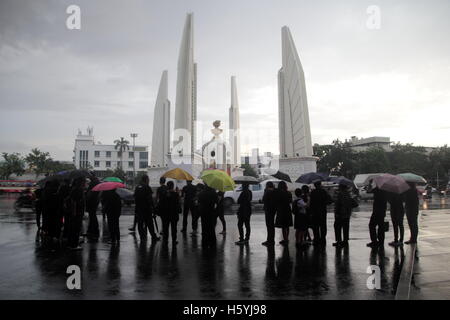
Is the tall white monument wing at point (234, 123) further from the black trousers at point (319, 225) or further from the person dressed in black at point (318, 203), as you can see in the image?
the person dressed in black at point (318, 203)

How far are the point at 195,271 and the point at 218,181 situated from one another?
270cm

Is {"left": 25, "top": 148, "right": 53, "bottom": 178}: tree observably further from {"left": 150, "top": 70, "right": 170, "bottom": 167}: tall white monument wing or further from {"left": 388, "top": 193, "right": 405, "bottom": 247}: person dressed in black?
{"left": 388, "top": 193, "right": 405, "bottom": 247}: person dressed in black

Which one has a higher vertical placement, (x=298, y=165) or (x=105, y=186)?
(x=298, y=165)

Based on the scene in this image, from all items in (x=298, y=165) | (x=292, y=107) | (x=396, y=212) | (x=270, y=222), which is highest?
(x=292, y=107)

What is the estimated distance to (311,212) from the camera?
8.98 metres

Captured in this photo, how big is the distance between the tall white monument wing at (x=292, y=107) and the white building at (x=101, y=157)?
6600 cm

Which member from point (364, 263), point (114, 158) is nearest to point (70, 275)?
point (364, 263)

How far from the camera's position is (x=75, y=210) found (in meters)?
8.59

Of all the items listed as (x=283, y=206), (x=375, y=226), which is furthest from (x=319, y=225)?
(x=375, y=226)

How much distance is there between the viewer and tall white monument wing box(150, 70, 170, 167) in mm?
43375

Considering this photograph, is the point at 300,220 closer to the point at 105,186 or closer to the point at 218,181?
the point at 218,181

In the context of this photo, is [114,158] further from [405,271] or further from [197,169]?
[405,271]

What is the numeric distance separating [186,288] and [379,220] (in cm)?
567

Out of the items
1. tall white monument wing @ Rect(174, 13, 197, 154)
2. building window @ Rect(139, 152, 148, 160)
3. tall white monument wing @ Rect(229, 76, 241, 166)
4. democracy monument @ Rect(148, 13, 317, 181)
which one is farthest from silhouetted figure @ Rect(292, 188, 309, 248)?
building window @ Rect(139, 152, 148, 160)
